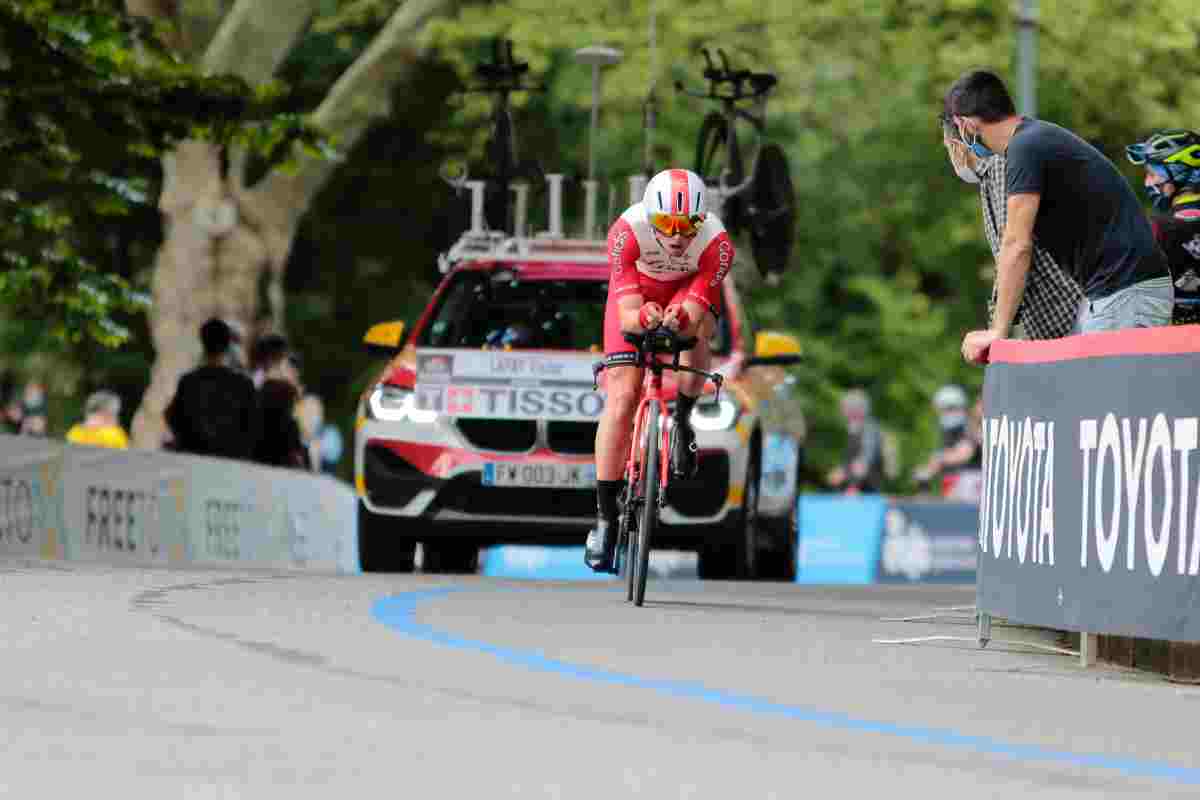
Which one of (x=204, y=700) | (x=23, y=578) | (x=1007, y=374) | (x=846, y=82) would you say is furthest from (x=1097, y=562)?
(x=846, y=82)

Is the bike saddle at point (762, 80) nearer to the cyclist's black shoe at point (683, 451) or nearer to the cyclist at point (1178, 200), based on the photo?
the cyclist at point (1178, 200)

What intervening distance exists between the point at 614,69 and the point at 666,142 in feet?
34.5

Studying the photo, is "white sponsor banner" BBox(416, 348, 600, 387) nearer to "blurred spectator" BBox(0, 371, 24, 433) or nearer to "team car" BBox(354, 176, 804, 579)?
"team car" BBox(354, 176, 804, 579)

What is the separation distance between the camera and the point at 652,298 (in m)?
13.1

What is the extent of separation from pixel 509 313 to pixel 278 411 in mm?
4960

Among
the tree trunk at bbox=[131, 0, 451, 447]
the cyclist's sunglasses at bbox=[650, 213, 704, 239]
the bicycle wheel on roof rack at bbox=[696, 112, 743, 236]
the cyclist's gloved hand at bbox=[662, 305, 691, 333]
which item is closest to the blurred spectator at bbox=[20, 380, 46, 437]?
the tree trunk at bbox=[131, 0, 451, 447]

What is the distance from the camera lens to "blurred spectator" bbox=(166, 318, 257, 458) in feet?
67.1

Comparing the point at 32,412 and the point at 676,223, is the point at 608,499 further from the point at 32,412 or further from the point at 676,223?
the point at 32,412

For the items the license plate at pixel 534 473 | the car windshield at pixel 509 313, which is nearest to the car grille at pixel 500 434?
the license plate at pixel 534 473

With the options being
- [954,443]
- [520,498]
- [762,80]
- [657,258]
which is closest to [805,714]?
[657,258]

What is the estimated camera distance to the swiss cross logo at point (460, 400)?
16.4 metres

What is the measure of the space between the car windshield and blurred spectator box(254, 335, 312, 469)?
4.19 meters

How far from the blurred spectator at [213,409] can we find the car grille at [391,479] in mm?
3978

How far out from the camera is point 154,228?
46.3m
